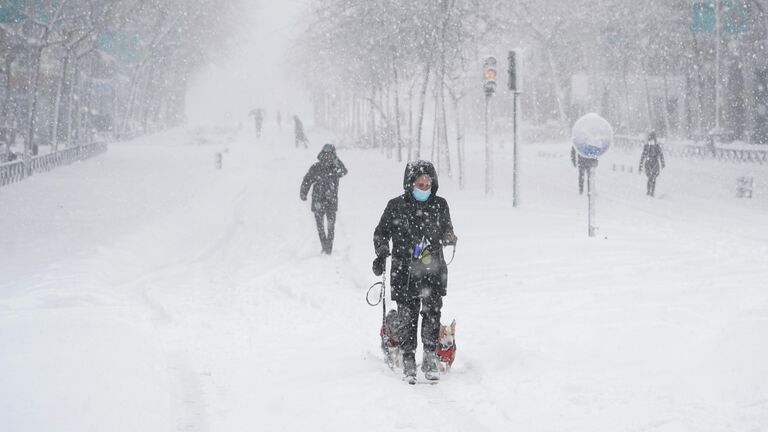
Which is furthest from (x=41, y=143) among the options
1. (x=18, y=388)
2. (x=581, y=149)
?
(x=18, y=388)

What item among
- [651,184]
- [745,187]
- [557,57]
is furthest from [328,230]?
[557,57]

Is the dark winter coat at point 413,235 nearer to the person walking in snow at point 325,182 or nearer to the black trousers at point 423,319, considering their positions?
the black trousers at point 423,319

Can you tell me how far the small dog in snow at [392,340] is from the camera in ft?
20.2

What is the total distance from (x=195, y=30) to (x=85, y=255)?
113 feet

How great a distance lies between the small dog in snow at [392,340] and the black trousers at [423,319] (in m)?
0.05

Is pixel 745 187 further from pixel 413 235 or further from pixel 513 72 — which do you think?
pixel 413 235

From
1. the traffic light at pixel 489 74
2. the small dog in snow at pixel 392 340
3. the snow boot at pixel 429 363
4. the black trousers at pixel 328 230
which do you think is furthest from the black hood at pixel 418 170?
the traffic light at pixel 489 74

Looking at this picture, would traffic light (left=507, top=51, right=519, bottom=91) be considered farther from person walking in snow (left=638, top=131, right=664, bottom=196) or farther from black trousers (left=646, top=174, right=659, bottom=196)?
black trousers (left=646, top=174, right=659, bottom=196)

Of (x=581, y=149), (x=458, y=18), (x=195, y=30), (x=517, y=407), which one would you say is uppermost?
(x=195, y=30)

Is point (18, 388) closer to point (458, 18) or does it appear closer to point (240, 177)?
point (458, 18)

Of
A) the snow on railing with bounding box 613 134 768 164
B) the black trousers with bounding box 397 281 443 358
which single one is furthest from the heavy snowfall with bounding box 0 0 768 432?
the snow on railing with bounding box 613 134 768 164

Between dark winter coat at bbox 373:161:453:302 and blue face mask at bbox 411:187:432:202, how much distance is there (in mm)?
35

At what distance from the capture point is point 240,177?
25.7 metres

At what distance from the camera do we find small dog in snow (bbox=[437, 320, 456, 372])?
6113 millimetres
